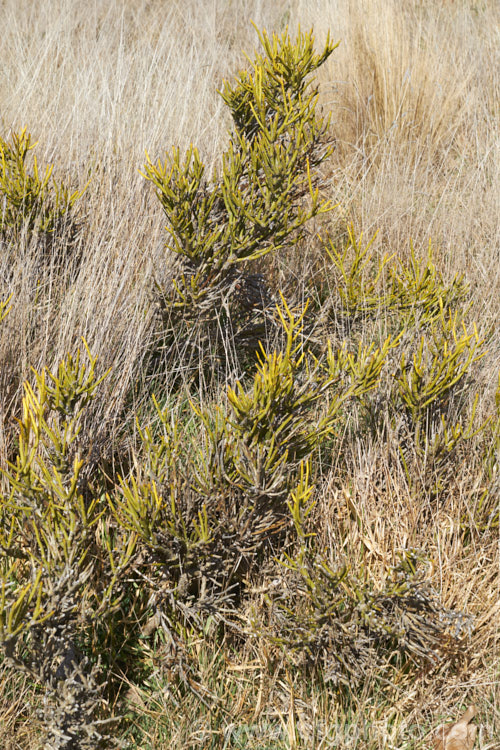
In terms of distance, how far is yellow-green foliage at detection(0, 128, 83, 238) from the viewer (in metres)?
2.34

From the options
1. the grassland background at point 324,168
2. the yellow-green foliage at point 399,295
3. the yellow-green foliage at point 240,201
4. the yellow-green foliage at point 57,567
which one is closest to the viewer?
the yellow-green foliage at point 57,567

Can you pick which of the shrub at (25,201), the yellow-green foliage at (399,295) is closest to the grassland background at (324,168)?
the shrub at (25,201)

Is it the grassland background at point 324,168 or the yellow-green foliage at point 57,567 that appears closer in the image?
the yellow-green foliage at point 57,567

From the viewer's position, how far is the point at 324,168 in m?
3.64

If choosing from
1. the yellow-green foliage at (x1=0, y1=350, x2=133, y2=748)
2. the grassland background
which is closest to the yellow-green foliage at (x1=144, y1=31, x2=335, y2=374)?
the grassland background

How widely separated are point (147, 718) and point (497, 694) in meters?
0.99

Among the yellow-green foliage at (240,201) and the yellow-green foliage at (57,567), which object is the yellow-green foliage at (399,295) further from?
the yellow-green foliage at (57,567)

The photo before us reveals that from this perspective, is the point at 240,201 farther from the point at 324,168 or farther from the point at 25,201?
the point at 324,168

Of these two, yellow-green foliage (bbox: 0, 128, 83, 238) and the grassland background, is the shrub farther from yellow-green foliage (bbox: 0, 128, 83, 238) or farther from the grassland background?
the grassland background

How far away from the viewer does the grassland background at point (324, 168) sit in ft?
6.17

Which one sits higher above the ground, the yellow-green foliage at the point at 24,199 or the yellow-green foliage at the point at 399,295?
the yellow-green foliage at the point at 24,199

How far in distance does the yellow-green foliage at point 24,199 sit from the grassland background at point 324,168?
0.17m

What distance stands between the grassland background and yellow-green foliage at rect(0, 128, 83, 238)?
0.17 m

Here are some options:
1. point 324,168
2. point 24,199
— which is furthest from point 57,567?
point 324,168
